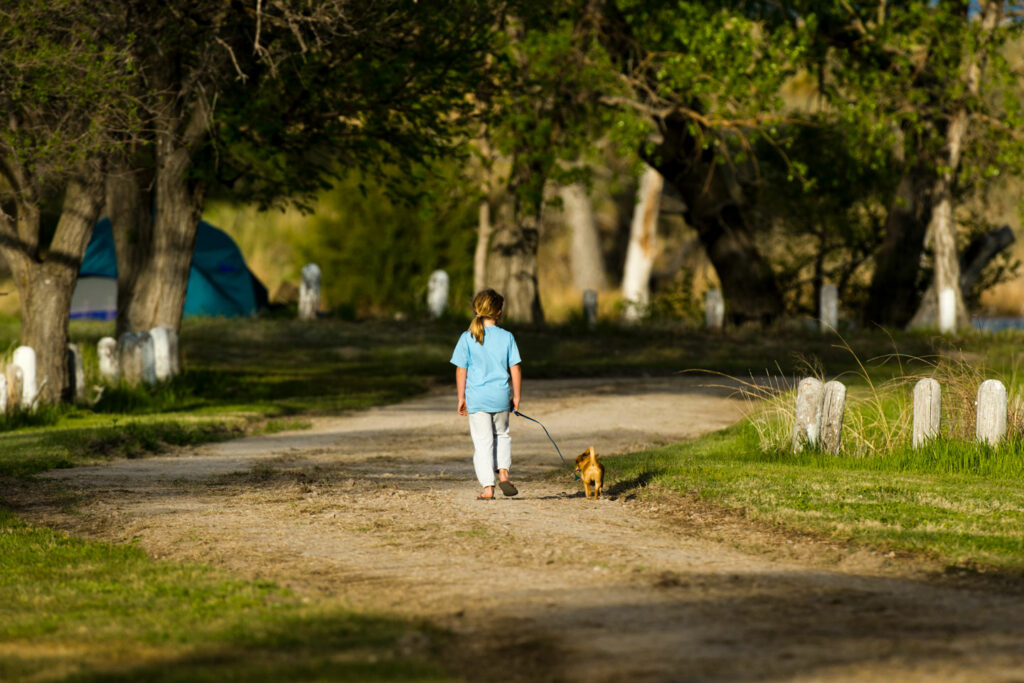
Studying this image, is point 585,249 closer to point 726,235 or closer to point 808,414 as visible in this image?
point 726,235

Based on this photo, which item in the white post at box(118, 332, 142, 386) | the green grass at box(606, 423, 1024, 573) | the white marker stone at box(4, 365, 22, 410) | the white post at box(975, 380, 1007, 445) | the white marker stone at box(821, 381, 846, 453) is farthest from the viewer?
the white post at box(118, 332, 142, 386)

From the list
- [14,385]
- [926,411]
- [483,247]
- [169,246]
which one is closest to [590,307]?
[483,247]

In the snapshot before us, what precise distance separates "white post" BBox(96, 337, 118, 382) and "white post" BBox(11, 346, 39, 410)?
2308 millimetres

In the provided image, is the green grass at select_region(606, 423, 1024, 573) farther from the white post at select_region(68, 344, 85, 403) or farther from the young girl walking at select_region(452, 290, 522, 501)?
the white post at select_region(68, 344, 85, 403)

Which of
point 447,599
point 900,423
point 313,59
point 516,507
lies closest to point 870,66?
point 313,59

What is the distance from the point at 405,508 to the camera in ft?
32.2

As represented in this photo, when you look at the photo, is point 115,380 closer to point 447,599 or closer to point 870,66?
point 447,599

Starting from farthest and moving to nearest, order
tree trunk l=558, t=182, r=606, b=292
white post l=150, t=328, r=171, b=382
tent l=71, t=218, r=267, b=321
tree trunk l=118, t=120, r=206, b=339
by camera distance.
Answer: tree trunk l=558, t=182, r=606, b=292
tent l=71, t=218, r=267, b=321
tree trunk l=118, t=120, r=206, b=339
white post l=150, t=328, r=171, b=382

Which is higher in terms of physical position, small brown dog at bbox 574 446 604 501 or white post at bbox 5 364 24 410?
white post at bbox 5 364 24 410

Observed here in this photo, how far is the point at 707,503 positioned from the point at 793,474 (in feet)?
4.01

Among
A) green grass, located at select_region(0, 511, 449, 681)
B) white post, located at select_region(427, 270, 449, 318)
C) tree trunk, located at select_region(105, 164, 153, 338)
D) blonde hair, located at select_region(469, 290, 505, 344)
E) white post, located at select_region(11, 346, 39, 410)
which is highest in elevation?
tree trunk, located at select_region(105, 164, 153, 338)

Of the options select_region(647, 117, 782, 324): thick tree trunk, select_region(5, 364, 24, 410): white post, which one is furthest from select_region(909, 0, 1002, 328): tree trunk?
select_region(5, 364, 24, 410): white post

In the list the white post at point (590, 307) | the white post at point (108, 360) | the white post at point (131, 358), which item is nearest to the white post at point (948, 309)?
the white post at point (590, 307)

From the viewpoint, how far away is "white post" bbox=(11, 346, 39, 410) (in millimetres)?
15219
